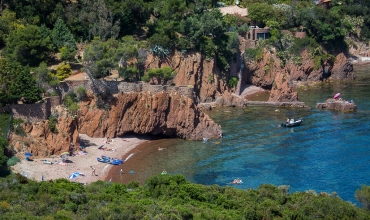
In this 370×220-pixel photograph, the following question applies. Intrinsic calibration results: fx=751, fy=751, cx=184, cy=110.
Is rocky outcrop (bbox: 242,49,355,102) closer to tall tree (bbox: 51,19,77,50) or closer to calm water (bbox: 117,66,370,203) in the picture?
calm water (bbox: 117,66,370,203)

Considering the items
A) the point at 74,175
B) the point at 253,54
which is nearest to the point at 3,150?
the point at 74,175

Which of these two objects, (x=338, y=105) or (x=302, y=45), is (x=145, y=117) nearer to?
(x=338, y=105)

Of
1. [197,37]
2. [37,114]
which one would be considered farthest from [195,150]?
[197,37]

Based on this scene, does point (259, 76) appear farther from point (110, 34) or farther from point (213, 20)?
point (110, 34)

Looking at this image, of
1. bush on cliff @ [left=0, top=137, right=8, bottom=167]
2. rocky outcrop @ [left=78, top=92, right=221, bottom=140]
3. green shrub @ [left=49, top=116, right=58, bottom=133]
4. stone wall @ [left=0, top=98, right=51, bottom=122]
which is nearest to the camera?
bush on cliff @ [left=0, top=137, right=8, bottom=167]

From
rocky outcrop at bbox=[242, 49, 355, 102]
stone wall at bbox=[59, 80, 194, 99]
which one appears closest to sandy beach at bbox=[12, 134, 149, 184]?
stone wall at bbox=[59, 80, 194, 99]
